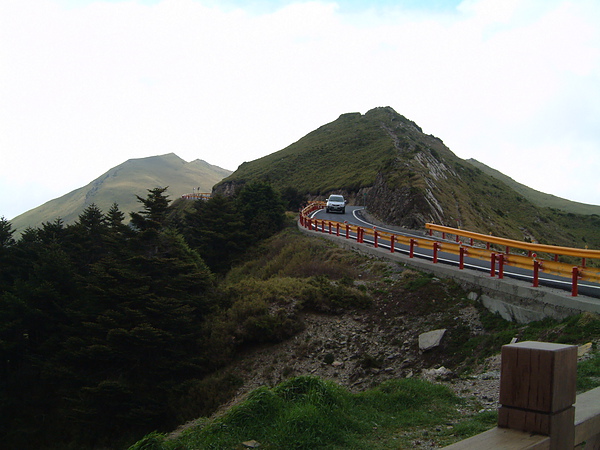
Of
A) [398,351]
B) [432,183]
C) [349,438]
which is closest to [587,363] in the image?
[349,438]

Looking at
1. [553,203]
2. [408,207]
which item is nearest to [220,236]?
[408,207]

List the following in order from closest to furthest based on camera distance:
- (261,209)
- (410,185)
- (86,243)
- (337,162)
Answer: (86,243) < (261,209) < (410,185) < (337,162)

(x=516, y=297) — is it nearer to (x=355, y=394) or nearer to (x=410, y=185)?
(x=355, y=394)

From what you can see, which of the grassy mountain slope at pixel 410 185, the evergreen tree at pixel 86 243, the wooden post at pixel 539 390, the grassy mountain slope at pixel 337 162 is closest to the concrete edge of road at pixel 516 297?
the wooden post at pixel 539 390

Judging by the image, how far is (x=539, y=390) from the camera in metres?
1.82

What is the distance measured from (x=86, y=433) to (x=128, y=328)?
405 centimetres

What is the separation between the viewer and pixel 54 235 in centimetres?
4091

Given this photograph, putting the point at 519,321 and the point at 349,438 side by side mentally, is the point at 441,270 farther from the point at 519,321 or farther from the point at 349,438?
the point at 349,438

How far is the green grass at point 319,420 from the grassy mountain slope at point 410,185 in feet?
A: 99.7

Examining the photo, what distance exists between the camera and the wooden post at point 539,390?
5.89 feet

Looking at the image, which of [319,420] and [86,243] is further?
[86,243]

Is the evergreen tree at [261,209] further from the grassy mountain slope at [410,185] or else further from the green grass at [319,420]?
the green grass at [319,420]

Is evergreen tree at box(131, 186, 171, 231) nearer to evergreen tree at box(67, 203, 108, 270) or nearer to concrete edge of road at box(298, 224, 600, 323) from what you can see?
evergreen tree at box(67, 203, 108, 270)

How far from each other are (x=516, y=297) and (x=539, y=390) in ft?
36.0
